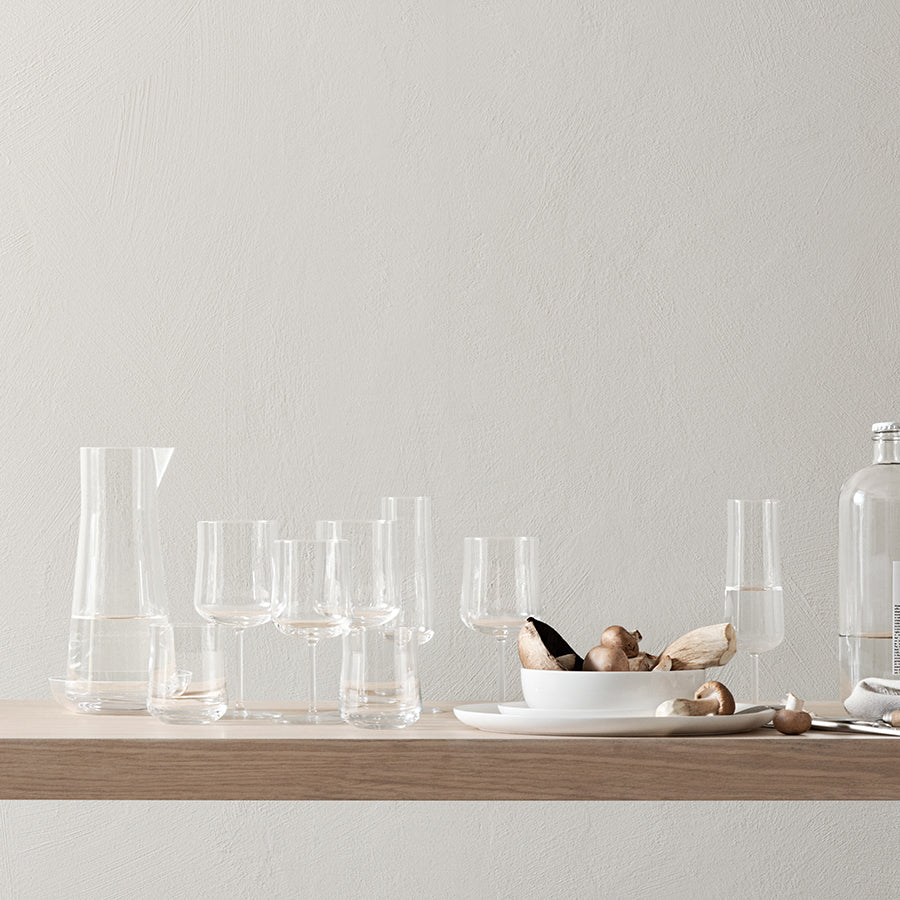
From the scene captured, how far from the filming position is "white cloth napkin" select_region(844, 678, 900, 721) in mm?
1048

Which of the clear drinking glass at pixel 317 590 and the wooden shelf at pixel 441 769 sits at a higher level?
the clear drinking glass at pixel 317 590

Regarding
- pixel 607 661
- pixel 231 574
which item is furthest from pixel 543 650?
pixel 231 574

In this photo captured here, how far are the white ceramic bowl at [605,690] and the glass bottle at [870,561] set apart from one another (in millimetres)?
239

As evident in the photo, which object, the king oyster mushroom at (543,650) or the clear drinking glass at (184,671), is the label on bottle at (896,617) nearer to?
the king oyster mushroom at (543,650)

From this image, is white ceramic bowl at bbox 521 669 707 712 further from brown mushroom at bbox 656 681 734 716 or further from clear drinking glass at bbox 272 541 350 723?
clear drinking glass at bbox 272 541 350 723

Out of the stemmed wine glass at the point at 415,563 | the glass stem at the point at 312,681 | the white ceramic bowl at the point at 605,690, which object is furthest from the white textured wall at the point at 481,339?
the white ceramic bowl at the point at 605,690

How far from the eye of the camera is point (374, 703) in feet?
3.37

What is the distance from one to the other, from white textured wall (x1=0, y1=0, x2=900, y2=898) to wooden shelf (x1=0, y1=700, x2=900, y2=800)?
2.25 ft

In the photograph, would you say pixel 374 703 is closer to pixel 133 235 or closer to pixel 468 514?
pixel 468 514

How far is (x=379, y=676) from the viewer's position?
103cm

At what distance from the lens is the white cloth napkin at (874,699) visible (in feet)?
3.44

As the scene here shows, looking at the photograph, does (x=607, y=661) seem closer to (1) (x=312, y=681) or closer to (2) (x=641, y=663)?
(2) (x=641, y=663)

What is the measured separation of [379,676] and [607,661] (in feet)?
0.66

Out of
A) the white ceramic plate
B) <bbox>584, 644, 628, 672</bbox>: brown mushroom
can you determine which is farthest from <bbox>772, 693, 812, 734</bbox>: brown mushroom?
<bbox>584, 644, 628, 672</bbox>: brown mushroom
